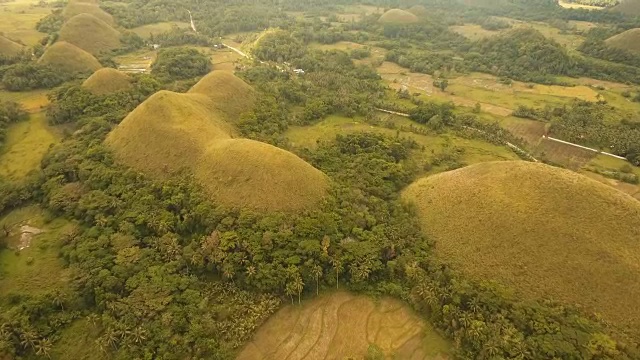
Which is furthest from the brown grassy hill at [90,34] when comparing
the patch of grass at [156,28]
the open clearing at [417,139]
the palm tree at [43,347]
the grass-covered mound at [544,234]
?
the grass-covered mound at [544,234]

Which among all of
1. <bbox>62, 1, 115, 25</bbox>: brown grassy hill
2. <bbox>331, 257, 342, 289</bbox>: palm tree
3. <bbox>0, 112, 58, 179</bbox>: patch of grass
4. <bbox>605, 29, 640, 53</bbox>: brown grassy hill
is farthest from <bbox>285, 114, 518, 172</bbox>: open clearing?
<bbox>62, 1, 115, 25</bbox>: brown grassy hill

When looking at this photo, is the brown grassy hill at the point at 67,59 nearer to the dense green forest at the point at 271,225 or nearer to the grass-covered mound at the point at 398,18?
the dense green forest at the point at 271,225

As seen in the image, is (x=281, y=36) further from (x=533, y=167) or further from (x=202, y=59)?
(x=533, y=167)

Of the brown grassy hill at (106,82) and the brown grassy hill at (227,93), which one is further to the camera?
the brown grassy hill at (106,82)

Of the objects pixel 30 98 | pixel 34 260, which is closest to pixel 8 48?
pixel 30 98

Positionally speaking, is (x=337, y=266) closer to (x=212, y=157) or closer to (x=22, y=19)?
(x=212, y=157)

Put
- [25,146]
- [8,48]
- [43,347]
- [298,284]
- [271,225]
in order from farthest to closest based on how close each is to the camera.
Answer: [8,48], [25,146], [271,225], [298,284], [43,347]
